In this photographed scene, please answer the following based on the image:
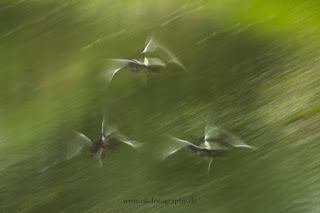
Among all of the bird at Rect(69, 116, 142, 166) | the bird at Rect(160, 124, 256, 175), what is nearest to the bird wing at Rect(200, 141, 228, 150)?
the bird at Rect(160, 124, 256, 175)

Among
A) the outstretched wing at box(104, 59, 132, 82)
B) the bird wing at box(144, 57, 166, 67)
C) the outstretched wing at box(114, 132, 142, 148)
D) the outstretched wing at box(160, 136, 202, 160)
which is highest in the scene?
the outstretched wing at box(104, 59, 132, 82)

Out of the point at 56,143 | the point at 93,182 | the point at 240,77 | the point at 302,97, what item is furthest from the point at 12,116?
the point at 302,97

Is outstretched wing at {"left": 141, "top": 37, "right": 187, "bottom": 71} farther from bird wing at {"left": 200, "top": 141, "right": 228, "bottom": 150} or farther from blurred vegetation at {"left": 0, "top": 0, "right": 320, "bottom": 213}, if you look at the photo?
bird wing at {"left": 200, "top": 141, "right": 228, "bottom": 150}

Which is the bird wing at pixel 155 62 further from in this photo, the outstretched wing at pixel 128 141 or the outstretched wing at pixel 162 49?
the outstretched wing at pixel 128 141

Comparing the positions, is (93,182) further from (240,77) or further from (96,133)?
(240,77)

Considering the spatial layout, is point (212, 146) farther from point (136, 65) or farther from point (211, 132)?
point (136, 65)

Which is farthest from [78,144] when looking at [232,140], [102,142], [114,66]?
[232,140]
